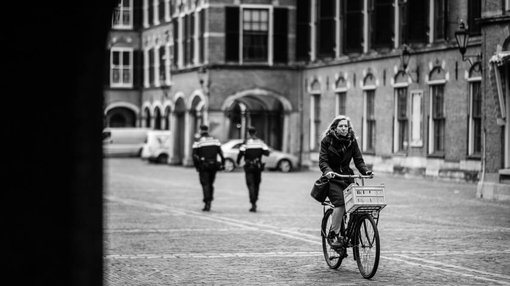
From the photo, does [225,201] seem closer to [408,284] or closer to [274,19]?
[408,284]

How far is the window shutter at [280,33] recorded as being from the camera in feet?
167

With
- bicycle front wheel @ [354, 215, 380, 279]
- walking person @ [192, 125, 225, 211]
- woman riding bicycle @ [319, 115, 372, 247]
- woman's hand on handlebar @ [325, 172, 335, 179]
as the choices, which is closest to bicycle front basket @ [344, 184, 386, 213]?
bicycle front wheel @ [354, 215, 380, 279]

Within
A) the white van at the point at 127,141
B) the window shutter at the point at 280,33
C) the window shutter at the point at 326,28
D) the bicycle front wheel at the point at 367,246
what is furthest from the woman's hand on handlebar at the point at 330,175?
the white van at the point at 127,141

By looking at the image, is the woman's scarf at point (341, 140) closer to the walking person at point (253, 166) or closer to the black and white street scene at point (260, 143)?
the black and white street scene at point (260, 143)

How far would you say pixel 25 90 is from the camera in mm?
5105

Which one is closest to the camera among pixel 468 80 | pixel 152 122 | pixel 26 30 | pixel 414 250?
pixel 26 30

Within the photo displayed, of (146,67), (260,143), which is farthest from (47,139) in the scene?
(146,67)

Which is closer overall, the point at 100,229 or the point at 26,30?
the point at 26,30

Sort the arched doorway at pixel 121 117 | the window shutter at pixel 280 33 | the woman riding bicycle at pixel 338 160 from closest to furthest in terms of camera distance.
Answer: the woman riding bicycle at pixel 338 160
the window shutter at pixel 280 33
the arched doorway at pixel 121 117

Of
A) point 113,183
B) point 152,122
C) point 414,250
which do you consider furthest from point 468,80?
point 152,122

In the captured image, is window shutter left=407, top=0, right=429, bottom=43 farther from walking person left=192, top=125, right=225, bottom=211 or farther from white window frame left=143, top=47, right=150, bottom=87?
white window frame left=143, top=47, right=150, bottom=87

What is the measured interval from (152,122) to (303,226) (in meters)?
51.0

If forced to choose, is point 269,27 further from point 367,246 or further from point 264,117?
point 367,246

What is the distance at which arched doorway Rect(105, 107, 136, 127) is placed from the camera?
75375 millimetres
